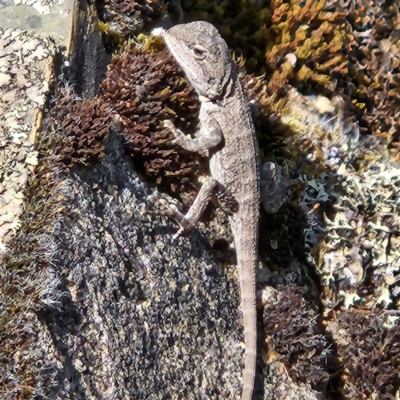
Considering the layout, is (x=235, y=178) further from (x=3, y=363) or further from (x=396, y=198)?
(x=3, y=363)

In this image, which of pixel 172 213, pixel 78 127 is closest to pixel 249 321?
pixel 172 213

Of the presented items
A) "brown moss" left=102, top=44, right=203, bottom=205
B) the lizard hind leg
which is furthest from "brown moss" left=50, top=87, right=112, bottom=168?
the lizard hind leg

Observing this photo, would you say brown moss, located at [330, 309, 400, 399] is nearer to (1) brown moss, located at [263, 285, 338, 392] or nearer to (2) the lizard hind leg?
(1) brown moss, located at [263, 285, 338, 392]

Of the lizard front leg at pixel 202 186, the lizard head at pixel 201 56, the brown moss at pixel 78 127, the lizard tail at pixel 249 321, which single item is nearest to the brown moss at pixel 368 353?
the lizard tail at pixel 249 321

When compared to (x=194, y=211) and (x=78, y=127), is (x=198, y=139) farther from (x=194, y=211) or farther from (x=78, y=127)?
(x=78, y=127)

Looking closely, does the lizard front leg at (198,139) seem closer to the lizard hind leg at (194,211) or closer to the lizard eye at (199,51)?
the lizard hind leg at (194,211)

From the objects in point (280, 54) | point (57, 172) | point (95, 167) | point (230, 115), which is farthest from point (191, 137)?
point (280, 54)

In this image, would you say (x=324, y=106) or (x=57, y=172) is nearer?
(x=57, y=172)
